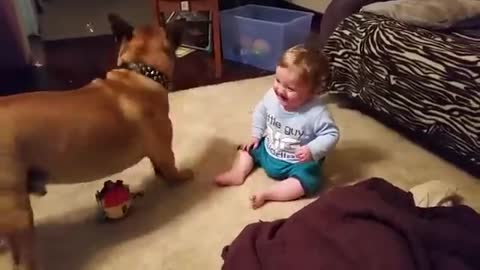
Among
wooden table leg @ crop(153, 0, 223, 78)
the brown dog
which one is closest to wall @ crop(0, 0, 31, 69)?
wooden table leg @ crop(153, 0, 223, 78)

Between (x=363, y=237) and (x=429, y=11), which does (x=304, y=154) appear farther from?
(x=429, y=11)

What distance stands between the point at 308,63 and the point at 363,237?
0.62 m

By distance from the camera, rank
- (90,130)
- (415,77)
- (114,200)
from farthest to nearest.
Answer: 1. (415,77)
2. (114,200)
3. (90,130)

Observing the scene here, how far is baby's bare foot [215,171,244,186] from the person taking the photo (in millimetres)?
1855

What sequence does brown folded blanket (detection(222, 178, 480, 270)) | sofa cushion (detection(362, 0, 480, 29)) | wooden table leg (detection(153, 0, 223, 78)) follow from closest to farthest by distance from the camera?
brown folded blanket (detection(222, 178, 480, 270)), sofa cushion (detection(362, 0, 480, 29)), wooden table leg (detection(153, 0, 223, 78))

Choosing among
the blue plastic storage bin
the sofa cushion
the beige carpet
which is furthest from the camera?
the blue plastic storage bin

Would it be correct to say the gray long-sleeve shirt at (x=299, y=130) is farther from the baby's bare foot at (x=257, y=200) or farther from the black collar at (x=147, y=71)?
the black collar at (x=147, y=71)

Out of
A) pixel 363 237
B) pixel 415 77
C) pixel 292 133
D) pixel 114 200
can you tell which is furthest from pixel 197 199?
pixel 415 77

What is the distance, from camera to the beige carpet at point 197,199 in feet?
5.14

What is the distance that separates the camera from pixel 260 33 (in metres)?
2.75

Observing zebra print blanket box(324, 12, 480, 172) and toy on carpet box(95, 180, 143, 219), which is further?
zebra print blanket box(324, 12, 480, 172)

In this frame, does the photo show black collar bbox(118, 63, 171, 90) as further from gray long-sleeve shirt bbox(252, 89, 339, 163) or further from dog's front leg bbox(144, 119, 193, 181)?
gray long-sleeve shirt bbox(252, 89, 339, 163)

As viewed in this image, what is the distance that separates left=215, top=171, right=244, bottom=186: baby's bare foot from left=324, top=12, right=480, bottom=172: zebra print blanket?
64cm

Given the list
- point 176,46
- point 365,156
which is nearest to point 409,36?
point 365,156
